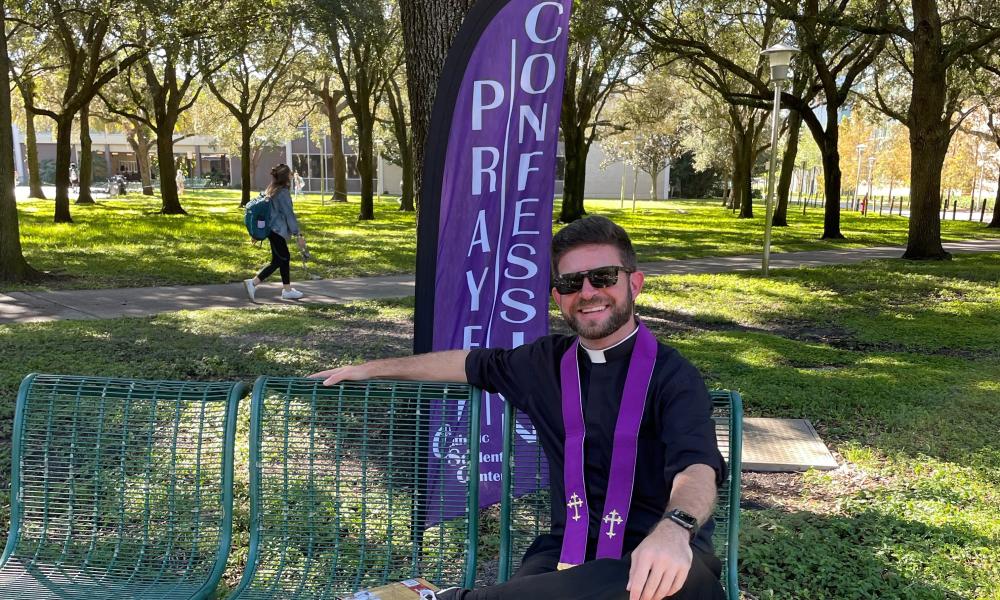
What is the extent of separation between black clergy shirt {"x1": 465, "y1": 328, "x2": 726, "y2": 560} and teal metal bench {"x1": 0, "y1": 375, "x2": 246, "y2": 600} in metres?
1.15

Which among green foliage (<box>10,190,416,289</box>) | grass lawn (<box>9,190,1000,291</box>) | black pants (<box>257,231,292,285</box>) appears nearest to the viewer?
black pants (<box>257,231,292,285</box>)

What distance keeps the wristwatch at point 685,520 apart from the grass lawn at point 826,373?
1.56 m

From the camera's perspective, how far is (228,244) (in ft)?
61.0

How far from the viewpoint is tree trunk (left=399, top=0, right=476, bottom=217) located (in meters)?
4.63

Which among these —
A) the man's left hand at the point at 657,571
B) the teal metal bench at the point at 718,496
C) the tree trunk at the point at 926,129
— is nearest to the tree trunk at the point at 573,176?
the tree trunk at the point at 926,129

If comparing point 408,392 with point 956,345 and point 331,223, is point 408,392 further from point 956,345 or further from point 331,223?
point 331,223

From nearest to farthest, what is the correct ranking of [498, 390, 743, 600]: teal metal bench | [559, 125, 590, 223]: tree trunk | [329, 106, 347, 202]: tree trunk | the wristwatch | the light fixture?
1. the wristwatch
2. [498, 390, 743, 600]: teal metal bench
3. the light fixture
4. [559, 125, 590, 223]: tree trunk
5. [329, 106, 347, 202]: tree trunk

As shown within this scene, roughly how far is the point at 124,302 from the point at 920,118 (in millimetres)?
15647

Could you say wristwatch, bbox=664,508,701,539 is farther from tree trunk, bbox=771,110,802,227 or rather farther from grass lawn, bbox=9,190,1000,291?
tree trunk, bbox=771,110,802,227

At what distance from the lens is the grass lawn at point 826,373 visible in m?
3.84

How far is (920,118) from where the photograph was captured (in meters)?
17.4

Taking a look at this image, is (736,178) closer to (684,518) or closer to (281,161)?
(684,518)

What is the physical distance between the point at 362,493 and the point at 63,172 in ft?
81.2

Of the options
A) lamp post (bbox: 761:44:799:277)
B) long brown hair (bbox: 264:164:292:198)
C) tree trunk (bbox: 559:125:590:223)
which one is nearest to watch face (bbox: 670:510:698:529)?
long brown hair (bbox: 264:164:292:198)
